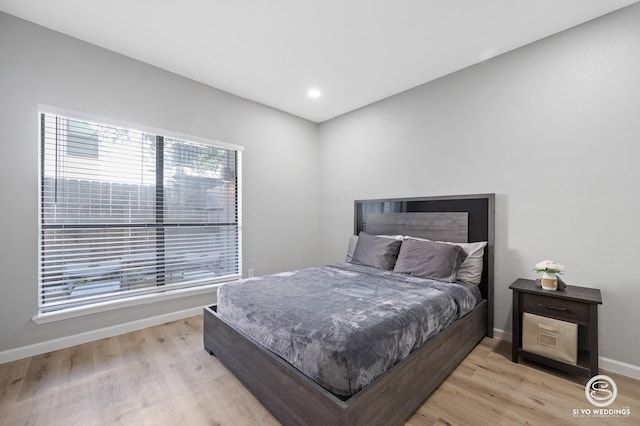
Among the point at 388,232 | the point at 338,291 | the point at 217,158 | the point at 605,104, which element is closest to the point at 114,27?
the point at 217,158

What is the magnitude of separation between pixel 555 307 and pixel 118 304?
3.76 meters

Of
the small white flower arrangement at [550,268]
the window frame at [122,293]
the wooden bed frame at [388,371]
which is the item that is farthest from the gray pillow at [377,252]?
the window frame at [122,293]

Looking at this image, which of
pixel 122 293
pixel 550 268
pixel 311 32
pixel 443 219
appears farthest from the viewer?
pixel 443 219

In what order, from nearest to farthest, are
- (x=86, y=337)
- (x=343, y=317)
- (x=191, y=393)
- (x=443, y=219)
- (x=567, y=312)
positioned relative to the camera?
(x=343, y=317), (x=191, y=393), (x=567, y=312), (x=86, y=337), (x=443, y=219)

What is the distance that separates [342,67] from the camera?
284 centimetres

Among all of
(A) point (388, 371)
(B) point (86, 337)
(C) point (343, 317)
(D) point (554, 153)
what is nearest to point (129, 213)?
(B) point (86, 337)

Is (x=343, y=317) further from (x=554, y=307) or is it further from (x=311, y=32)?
(x=311, y=32)

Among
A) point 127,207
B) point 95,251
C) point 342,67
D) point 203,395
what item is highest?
point 342,67

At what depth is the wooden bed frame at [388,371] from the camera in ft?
4.16

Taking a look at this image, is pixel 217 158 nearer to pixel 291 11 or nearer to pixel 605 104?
pixel 291 11

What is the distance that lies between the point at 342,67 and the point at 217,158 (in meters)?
1.82

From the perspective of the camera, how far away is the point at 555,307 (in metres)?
2.00

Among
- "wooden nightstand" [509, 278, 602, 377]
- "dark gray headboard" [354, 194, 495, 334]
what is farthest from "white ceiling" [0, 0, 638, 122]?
"wooden nightstand" [509, 278, 602, 377]

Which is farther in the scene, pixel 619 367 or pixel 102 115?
pixel 102 115
